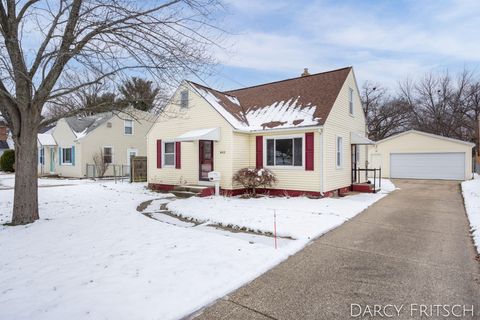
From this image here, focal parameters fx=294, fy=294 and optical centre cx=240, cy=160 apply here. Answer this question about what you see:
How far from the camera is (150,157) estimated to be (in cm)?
1516

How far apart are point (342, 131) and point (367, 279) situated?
9.91m

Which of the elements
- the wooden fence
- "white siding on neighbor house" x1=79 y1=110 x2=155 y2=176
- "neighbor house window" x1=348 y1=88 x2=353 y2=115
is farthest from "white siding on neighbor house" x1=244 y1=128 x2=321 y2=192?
"white siding on neighbor house" x1=79 y1=110 x2=155 y2=176

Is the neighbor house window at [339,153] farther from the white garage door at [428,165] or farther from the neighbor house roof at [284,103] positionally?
the white garage door at [428,165]

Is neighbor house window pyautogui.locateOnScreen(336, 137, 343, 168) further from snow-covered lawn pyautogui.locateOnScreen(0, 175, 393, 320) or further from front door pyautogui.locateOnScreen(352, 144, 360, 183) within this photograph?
snow-covered lawn pyautogui.locateOnScreen(0, 175, 393, 320)

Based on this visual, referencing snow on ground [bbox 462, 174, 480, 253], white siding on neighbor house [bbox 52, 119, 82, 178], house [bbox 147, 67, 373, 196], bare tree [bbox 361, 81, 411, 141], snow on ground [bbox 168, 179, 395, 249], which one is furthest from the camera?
bare tree [bbox 361, 81, 411, 141]

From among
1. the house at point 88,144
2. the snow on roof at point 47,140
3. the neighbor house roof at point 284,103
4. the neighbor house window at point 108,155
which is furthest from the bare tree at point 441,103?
the snow on roof at point 47,140

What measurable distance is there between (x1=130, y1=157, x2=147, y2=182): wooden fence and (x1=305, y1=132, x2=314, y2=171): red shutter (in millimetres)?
11210

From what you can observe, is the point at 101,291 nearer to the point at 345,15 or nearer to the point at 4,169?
the point at 345,15

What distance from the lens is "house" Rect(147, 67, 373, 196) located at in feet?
37.6

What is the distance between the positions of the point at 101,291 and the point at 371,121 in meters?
37.0

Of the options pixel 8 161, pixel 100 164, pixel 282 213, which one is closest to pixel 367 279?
pixel 282 213

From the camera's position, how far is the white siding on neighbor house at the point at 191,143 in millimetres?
12094

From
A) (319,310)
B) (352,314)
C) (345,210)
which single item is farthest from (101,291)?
(345,210)

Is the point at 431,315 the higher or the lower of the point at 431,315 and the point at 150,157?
the lower
